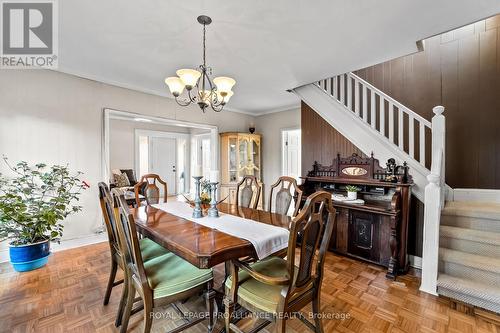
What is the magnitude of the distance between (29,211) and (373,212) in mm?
4044

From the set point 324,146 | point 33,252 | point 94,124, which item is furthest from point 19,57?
point 324,146

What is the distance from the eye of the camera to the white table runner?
1526 millimetres

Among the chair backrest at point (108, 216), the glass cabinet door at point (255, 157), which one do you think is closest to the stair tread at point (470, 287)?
the chair backrest at point (108, 216)

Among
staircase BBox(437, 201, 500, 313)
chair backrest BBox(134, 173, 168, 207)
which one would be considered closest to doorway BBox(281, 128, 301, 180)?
staircase BBox(437, 201, 500, 313)

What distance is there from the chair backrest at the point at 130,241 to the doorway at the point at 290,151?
412 centimetres

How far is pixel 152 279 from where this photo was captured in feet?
4.93

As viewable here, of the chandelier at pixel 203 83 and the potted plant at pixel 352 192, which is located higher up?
the chandelier at pixel 203 83

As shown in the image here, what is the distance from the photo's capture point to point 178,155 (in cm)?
746

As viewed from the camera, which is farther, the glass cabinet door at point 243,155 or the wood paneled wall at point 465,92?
the glass cabinet door at point 243,155

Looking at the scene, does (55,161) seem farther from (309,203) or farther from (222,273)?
(309,203)

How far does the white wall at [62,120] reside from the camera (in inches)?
112

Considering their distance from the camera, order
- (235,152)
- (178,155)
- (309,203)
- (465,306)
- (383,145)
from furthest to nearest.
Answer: (178,155) < (235,152) < (383,145) < (465,306) < (309,203)

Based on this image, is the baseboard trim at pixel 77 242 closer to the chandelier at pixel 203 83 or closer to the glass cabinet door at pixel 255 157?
the chandelier at pixel 203 83

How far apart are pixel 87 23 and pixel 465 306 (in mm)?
4240
